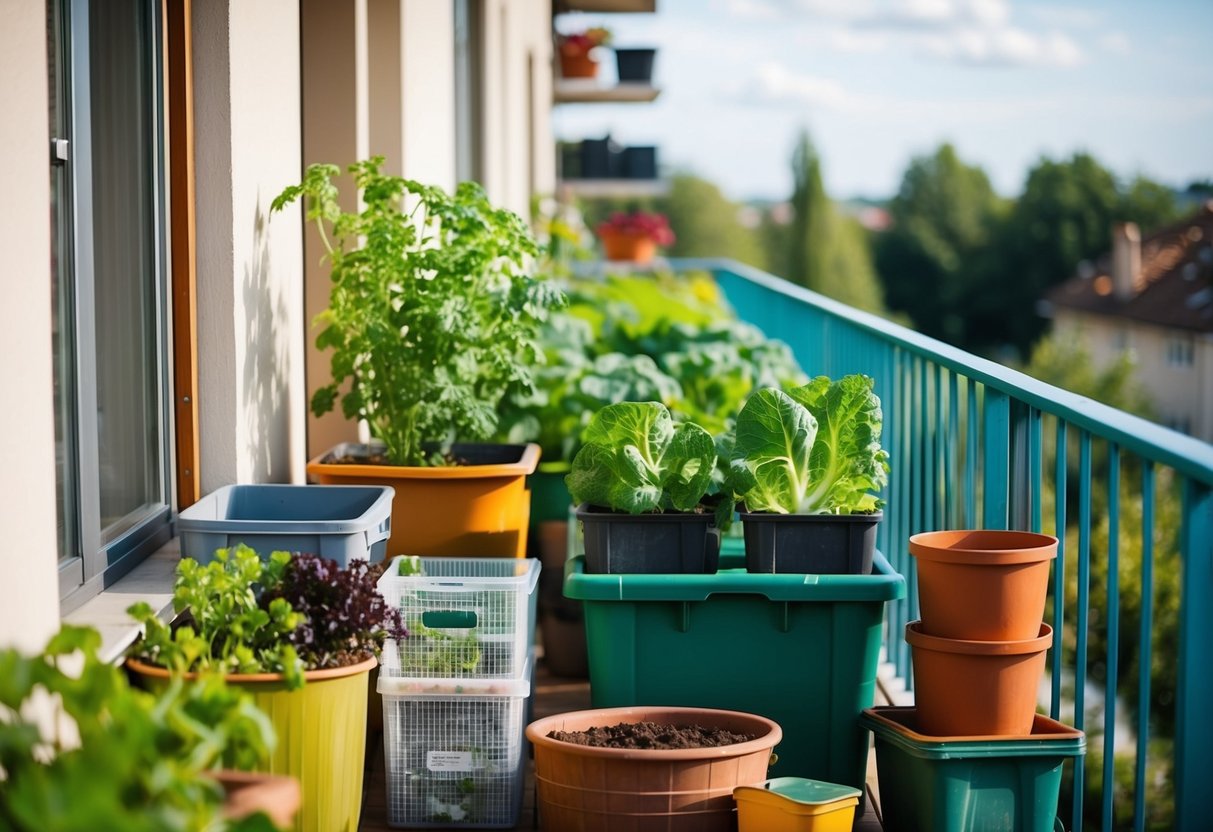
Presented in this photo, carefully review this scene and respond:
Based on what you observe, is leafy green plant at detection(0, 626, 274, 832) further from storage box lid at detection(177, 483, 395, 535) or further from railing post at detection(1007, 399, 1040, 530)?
railing post at detection(1007, 399, 1040, 530)

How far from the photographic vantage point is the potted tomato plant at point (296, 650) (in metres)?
2.03

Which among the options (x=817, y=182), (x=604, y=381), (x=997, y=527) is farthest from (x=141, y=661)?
(x=817, y=182)

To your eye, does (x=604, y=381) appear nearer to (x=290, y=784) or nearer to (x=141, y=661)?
(x=141, y=661)

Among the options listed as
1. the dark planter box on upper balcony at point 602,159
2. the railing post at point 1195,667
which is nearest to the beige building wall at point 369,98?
the railing post at point 1195,667

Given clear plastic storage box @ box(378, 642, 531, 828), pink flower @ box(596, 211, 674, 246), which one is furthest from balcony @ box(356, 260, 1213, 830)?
pink flower @ box(596, 211, 674, 246)

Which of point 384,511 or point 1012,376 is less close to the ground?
point 1012,376

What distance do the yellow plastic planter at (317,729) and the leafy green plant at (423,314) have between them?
1.09 metres

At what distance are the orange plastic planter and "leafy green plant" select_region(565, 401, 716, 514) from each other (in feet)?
1.19

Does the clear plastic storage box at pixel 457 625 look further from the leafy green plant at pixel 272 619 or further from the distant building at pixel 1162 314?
the distant building at pixel 1162 314

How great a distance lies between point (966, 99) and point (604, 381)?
375ft

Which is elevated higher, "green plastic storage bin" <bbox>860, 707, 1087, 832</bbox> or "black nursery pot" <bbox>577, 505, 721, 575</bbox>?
"black nursery pot" <bbox>577, 505, 721, 575</bbox>

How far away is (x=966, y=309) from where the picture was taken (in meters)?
71.8

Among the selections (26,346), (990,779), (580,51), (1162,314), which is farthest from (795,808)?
(1162,314)

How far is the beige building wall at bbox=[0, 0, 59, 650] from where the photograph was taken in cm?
179
